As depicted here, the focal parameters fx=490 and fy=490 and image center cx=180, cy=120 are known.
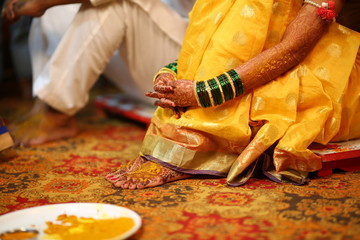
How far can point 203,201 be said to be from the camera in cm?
139

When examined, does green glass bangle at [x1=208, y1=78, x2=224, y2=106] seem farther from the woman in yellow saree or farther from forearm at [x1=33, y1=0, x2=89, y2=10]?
forearm at [x1=33, y1=0, x2=89, y2=10]

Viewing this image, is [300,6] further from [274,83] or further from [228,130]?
[228,130]

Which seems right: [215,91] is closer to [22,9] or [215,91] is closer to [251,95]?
[251,95]

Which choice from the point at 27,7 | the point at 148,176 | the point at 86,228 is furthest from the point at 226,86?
the point at 27,7

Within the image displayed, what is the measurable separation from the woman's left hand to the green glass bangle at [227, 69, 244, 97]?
0.42 feet

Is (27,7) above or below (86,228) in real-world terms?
above

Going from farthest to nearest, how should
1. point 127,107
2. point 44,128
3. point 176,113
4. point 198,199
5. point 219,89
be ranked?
point 127,107
point 44,128
point 176,113
point 219,89
point 198,199

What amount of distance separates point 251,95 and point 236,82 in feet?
0.33

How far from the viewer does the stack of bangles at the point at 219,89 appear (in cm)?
152

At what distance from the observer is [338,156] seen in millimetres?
1587

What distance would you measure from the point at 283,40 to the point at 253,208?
56 cm

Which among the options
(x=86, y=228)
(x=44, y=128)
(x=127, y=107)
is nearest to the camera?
(x=86, y=228)

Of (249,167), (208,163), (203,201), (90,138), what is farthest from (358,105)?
(90,138)

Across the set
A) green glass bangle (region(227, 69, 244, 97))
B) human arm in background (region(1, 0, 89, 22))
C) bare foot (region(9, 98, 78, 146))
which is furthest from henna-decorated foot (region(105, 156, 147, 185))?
human arm in background (region(1, 0, 89, 22))
